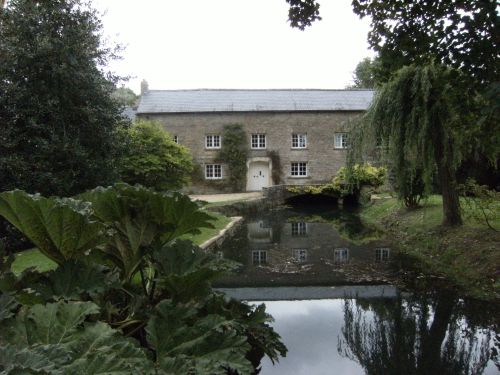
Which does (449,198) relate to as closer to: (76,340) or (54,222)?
(54,222)

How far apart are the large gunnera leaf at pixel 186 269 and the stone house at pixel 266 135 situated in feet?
82.1

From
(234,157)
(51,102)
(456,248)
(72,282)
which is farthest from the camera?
(234,157)

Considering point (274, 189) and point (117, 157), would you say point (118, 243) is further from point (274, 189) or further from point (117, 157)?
point (274, 189)

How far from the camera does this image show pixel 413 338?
183 inches

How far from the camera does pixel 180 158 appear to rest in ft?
50.9

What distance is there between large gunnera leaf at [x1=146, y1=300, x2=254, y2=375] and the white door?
26.1 metres

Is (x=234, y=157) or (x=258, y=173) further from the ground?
(x=234, y=157)

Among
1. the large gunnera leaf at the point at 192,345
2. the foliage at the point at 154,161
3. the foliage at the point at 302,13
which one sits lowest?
the large gunnera leaf at the point at 192,345

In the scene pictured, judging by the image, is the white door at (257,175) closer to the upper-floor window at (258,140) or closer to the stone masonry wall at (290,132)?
the stone masonry wall at (290,132)

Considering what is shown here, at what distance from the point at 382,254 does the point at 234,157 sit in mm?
19278

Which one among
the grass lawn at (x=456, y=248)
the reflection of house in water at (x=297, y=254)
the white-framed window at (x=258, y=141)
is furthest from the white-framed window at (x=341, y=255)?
the white-framed window at (x=258, y=141)

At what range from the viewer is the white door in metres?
28.5

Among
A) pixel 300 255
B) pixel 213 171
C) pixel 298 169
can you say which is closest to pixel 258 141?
pixel 298 169

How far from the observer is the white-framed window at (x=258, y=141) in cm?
2859
